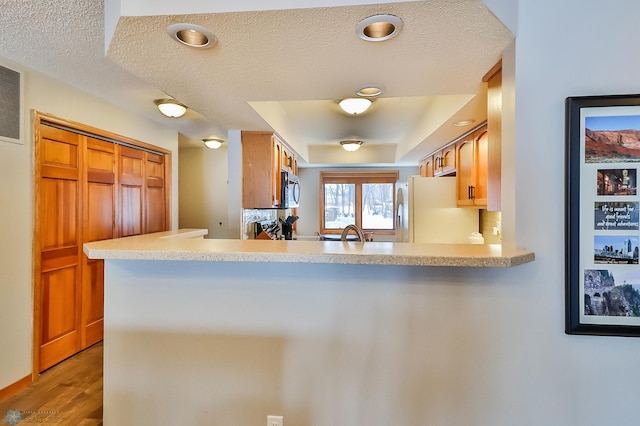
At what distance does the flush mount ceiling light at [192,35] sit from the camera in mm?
1217

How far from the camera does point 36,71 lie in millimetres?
2287

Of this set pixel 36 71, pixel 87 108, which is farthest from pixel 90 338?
pixel 36 71

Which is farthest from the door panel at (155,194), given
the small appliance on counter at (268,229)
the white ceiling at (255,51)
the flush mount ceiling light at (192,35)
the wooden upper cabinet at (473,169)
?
the wooden upper cabinet at (473,169)

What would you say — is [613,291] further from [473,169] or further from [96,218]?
[96,218]

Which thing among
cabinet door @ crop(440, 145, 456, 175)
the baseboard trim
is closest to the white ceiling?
cabinet door @ crop(440, 145, 456, 175)

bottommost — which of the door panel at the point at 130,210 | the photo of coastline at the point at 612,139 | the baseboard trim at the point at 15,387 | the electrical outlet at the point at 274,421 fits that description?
the baseboard trim at the point at 15,387

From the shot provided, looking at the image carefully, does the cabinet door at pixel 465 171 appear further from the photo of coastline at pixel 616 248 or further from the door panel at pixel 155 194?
the door panel at pixel 155 194

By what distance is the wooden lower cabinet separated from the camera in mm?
2410

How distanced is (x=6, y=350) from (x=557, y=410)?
3320mm

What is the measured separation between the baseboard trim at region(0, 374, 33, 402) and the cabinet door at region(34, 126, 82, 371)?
0.13 m

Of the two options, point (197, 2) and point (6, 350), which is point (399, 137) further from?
point (6, 350)

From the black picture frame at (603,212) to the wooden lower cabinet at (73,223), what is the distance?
3369 mm

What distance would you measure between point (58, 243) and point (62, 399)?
1187 millimetres

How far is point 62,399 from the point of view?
216 centimetres
